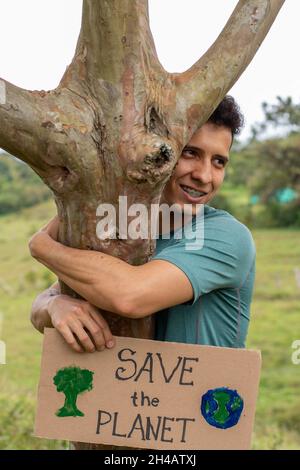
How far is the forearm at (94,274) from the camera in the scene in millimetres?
1495

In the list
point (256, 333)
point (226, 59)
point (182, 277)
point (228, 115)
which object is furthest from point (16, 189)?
point (182, 277)

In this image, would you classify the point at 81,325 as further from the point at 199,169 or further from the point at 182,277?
the point at 199,169

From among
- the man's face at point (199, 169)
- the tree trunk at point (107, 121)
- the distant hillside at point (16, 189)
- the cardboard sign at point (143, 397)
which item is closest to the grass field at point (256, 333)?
the distant hillside at point (16, 189)

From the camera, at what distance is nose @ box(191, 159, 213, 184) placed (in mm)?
1737

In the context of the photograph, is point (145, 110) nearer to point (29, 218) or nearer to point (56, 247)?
point (56, 247)

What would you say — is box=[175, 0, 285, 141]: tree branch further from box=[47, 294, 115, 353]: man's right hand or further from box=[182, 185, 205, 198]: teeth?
box=[47, 294, 115, 353]: man's right hand

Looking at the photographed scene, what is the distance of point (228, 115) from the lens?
1.82m

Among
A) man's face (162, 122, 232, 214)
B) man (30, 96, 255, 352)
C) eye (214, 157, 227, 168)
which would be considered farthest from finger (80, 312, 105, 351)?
eye (214, 157, 227, 168)

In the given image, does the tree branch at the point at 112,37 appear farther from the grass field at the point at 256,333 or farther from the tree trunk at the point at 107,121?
the grass field at the point at 256,333

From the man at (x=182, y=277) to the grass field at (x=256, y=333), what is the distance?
2.07 metres

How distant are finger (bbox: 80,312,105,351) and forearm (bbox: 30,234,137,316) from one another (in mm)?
54

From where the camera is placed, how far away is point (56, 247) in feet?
5.29

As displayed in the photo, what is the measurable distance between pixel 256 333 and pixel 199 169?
5.70 meters
